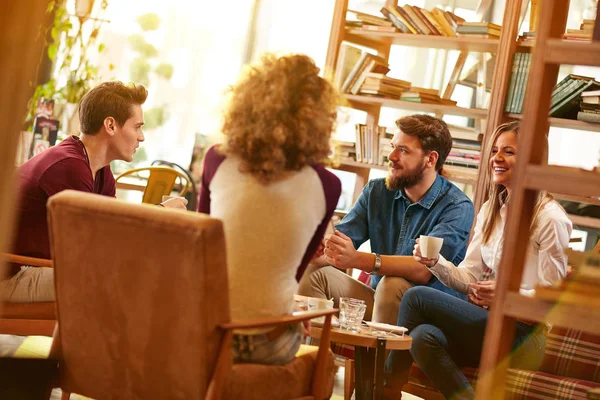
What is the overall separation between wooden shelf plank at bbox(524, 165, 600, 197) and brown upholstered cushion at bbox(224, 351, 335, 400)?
911mm

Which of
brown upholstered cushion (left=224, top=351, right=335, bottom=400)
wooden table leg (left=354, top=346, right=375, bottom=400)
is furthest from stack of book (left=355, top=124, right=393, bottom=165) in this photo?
brown upholstered cushion (left=224, top=351, right=335, bottom=400)

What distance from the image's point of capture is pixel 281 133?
7.45 ft

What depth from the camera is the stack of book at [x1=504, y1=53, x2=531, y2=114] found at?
4.71 meters

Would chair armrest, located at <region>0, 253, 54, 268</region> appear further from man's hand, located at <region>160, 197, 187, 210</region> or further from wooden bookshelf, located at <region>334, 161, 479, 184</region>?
wooden bookshelf, located at <region>334, 161, 479, 184</region>

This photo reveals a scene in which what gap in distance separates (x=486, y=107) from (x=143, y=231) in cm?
337

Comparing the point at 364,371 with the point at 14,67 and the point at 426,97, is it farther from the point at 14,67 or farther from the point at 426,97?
the point at 426,97

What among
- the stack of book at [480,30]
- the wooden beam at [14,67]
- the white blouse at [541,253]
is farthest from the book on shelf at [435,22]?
the wooden beam at [14,67]

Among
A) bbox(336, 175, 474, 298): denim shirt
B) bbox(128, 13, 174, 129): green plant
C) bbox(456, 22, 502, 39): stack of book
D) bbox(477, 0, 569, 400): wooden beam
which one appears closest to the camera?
bbox(477, 0, 569, 400): wooden beam

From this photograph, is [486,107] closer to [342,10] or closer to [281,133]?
[342,10]

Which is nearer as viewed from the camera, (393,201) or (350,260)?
(350,260)

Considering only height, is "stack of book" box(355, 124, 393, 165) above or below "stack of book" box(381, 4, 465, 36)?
below

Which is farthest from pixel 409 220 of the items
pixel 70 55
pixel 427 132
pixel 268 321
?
pixel 70 55

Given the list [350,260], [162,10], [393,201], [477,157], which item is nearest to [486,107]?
[477,157]

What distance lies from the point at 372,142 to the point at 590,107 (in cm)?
138
